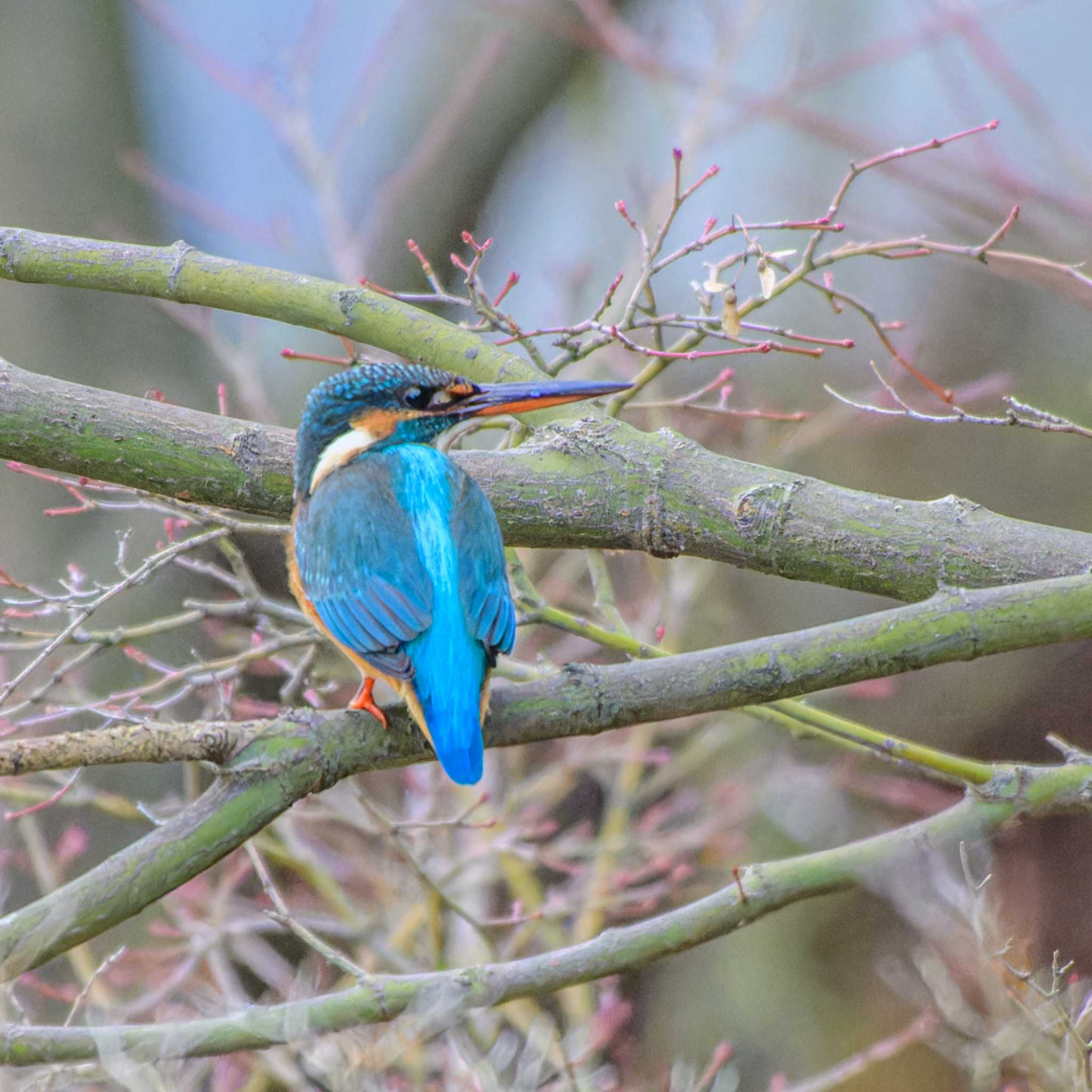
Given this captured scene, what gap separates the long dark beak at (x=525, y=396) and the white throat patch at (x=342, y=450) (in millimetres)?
171

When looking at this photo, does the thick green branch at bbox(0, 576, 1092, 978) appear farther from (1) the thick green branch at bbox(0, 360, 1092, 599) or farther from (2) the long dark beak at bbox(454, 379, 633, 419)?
(2) the long dark beak at bbox(454, 379, 633, 419)

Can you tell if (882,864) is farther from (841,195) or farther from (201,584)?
(201,584)

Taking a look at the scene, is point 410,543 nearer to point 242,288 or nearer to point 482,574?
point 482,574

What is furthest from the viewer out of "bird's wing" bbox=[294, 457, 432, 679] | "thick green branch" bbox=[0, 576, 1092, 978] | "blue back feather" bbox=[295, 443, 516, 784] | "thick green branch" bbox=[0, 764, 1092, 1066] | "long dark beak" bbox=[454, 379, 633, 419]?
"long dark beak" bbox=[454, 379, 633, 419]

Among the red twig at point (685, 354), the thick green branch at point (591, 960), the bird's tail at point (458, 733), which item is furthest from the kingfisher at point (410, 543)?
the thick green branch at point (591, 960)

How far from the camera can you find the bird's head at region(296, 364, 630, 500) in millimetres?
2163

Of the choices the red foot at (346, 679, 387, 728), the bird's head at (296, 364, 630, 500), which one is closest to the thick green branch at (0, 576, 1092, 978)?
the red foot at (346, 679, 387, 728)

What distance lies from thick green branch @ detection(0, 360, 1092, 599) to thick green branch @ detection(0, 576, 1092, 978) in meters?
0.17

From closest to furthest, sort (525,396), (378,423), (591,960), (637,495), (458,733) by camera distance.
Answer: (458,733) → (591,960) → (637,495) → (525,396) → (378,423)

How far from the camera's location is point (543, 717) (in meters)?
1.83

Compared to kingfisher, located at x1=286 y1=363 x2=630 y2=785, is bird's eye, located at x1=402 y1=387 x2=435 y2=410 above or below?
above

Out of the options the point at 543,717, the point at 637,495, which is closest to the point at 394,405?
the point at 637,495

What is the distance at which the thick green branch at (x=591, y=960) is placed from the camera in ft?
5.76

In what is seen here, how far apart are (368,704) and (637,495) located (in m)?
0.54
